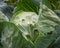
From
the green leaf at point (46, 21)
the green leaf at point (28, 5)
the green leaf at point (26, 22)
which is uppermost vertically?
the green leaf at point (46, 21)

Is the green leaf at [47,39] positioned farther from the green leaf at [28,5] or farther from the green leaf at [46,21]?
the green leaf at [28,5]

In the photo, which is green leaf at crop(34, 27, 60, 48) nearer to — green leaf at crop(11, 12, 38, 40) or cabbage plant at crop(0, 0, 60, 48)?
cabbage plant at crop(0, 0, 60, 48)

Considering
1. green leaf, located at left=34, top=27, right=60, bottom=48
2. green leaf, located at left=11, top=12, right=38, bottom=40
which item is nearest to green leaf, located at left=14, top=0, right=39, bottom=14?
green leaf, located at left=11, top=12, right=38, bottom=40

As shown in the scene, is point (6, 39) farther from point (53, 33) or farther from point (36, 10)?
point (36, 10)

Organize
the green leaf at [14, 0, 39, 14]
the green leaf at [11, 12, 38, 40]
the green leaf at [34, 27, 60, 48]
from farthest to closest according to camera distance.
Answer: the green leaf at [14, 0, 39, 14], the green leaf at [11, 12, 38, 40], the green leaf at [34, 27, 60, 48]

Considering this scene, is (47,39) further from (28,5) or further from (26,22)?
(28,5)

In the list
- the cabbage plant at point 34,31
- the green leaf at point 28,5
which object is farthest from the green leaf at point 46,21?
the green leaf at point 28,5

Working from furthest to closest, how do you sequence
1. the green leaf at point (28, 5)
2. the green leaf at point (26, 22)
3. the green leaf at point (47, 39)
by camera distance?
the green leaf at point (28, 5), the green leaf at point (26, 22), the green leaf at point (47, 39)
